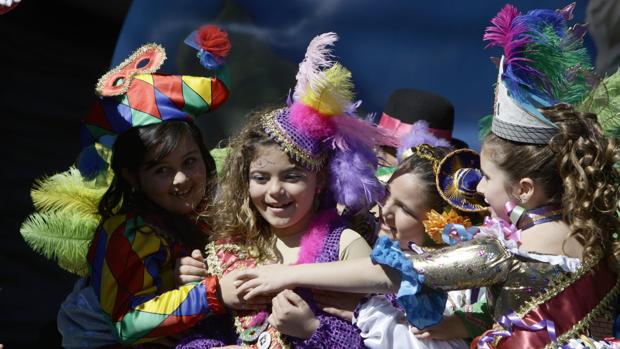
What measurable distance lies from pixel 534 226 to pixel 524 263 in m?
0.11

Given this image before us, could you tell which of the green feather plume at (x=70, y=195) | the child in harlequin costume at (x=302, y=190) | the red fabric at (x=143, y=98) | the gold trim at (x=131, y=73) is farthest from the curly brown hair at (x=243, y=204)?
the green feather plume at (x=70, y=195)

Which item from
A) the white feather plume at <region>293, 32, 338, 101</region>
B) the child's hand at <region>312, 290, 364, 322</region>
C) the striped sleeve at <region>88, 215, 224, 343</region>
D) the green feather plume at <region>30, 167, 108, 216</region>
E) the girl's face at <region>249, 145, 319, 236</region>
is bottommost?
the green feather plume at <region>30, 167, 108, 216</region>

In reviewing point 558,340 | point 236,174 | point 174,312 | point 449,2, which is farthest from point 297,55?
point 558,340

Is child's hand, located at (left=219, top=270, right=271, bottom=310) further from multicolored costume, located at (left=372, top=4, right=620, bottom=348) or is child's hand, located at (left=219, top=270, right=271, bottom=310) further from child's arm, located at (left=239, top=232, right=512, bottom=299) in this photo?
multicolored costume, located at (left=372, top=4, right=620, bottom=348)

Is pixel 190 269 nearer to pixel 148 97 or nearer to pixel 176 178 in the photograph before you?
pixel 176 178

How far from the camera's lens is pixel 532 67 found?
2240 mm

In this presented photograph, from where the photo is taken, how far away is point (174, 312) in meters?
2.53

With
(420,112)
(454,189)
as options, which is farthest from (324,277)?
(420,112)

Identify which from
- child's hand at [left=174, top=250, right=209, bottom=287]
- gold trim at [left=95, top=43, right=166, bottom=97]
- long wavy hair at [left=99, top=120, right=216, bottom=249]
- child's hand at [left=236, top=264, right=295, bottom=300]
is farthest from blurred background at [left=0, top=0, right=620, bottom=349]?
child's hand at [left=236, top=264, right=295, bottom=300]

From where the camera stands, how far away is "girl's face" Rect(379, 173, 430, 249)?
2.73 meters

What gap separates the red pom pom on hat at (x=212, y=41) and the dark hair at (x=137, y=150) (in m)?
0.27

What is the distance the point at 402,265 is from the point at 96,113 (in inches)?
50.9

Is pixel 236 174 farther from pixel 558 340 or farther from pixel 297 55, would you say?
pixel 297 55

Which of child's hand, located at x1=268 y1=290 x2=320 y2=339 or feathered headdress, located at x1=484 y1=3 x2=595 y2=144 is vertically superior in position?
feathered headdress, located at x1=484 y1=3 x2=595 y2=144
